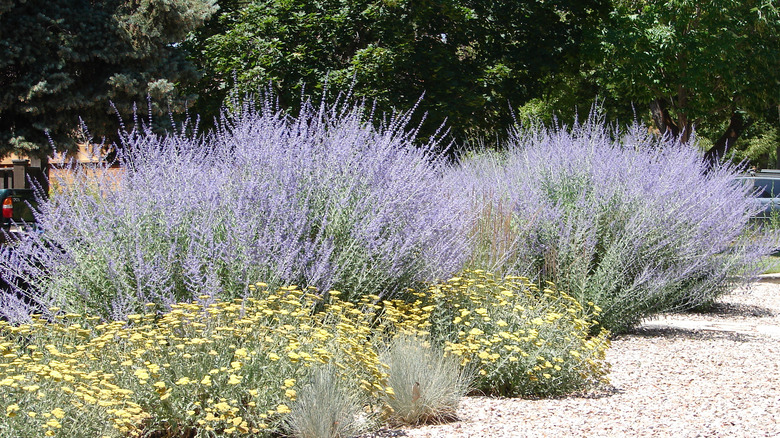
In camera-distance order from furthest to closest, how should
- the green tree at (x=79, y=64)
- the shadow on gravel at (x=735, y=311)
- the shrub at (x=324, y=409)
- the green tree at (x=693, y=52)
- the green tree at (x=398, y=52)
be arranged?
the green tree at (x=693, y=52), the green tree at (x=398, y=52), the green tree at (x=79, y=64), the shadow on gravel at (x=735, y=311), the shrub at (x=324, y=409)

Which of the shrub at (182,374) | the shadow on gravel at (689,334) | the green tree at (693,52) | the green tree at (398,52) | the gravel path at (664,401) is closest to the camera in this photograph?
the shrub at (182,374)

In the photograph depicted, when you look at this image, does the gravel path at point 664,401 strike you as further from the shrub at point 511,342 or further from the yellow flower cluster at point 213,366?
the yellow flower cluster at point 213,366

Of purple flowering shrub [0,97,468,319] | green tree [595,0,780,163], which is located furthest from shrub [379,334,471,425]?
green tree [595,0,780,163]

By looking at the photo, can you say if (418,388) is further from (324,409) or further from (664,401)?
(664,401)

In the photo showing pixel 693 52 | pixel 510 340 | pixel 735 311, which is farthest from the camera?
pixel 693 52

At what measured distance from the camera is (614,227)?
333 inches

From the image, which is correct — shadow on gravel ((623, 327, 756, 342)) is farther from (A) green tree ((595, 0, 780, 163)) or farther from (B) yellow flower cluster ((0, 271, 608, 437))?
(A) green tree ((595, 0, 780, 163))

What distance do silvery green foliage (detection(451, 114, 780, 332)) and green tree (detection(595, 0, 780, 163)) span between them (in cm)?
1156

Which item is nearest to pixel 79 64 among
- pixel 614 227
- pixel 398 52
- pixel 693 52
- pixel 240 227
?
pixel 398 52

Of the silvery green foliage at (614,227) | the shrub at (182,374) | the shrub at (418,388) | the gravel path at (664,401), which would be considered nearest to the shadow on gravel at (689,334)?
the gravel path at (664,401)

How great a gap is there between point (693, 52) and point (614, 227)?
13.3m

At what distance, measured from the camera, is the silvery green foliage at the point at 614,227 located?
26.2ft

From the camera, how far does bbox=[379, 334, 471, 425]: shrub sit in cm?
486

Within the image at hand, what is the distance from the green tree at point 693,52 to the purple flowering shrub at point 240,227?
15.1m
